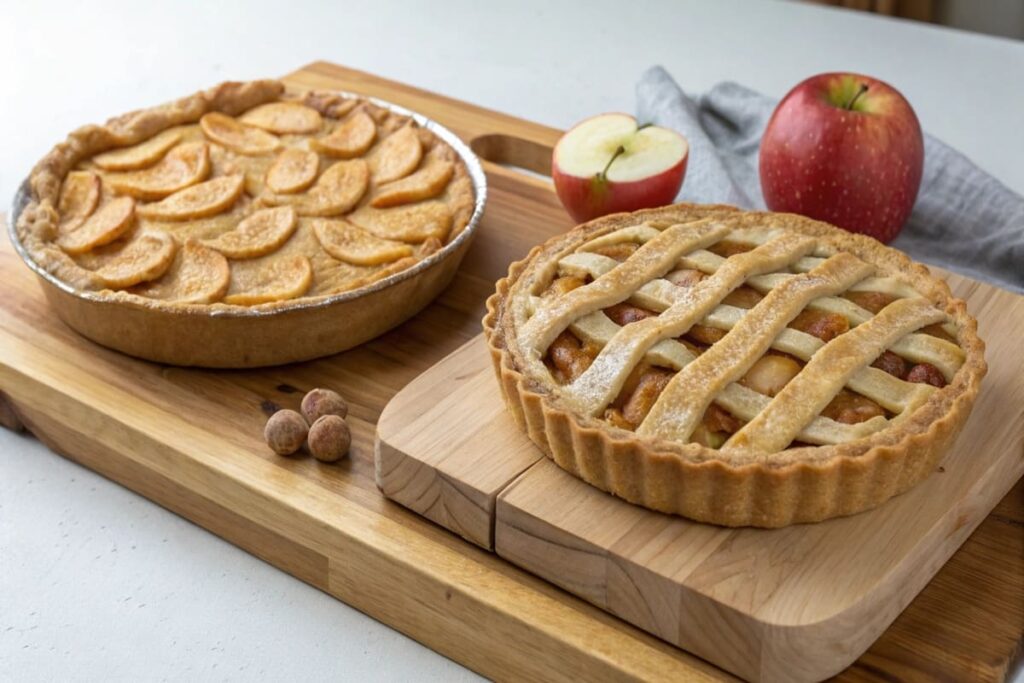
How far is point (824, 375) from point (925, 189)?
1345mm

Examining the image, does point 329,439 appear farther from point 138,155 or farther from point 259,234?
point 138,155

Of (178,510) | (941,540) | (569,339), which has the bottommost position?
(178,510)

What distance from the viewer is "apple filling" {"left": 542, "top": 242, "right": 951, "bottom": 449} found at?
6.55 feet

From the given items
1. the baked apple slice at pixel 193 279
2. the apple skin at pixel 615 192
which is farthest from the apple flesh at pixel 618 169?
the baked apple slice at pixel 193 279

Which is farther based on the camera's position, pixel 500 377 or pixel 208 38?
pixel 208 38

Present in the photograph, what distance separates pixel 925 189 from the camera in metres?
3.18

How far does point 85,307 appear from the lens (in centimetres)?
247

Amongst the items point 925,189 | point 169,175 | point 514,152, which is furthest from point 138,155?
point 925,189

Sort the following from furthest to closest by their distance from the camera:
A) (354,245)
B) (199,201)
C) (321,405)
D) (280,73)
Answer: (280,73) → (199,201) → (354,245) → (321,405)

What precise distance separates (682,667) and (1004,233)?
1.58 meters

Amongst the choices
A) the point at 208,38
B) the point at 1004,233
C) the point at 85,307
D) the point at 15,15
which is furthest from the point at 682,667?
the point at 15,15

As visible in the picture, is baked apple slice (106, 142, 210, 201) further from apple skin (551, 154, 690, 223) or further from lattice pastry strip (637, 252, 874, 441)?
lattice pastry strip (637, 252, 874, 441)

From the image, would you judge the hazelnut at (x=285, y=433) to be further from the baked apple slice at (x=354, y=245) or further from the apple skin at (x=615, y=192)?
the apple skin at (x=615, y=192)

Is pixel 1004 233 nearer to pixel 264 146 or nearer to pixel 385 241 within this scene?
pixel 385 241
